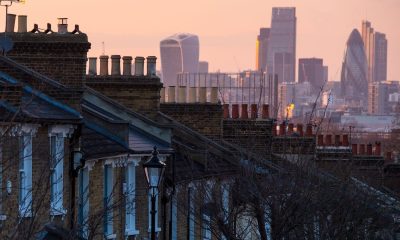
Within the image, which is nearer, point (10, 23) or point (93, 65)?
point (10, 23)

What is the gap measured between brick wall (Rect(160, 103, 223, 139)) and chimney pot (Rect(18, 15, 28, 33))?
44.0ft

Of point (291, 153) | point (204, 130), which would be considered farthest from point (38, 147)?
point (291, 153)

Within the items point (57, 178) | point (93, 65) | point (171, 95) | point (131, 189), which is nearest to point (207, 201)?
point (131, 189)

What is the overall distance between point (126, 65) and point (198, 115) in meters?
6.74

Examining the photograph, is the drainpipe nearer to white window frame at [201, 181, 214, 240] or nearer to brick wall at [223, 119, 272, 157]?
white window frame at [201, 181, 214, 240]

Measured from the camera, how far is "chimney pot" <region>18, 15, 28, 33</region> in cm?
3173

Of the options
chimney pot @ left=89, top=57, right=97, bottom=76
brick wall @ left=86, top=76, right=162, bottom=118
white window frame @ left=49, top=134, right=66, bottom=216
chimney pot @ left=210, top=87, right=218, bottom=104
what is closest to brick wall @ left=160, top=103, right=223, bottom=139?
chimney pot @ left=210, top=87, right=218, bottom=104

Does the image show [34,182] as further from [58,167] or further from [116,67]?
[116,67]

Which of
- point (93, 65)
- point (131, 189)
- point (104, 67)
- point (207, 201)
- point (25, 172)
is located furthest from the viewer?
point (93, 65)

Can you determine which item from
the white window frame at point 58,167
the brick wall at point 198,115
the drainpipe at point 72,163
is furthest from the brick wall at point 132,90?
the white window frame at point 58,167

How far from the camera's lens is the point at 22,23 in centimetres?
3189

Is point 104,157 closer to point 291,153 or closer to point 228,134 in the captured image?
point 228,134

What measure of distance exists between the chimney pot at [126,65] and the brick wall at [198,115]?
19.5 ft

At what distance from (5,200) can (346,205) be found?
15.0 m
